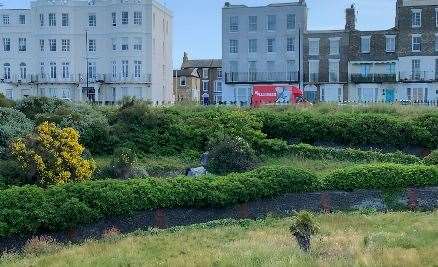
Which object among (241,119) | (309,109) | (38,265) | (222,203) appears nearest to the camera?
(38,265)

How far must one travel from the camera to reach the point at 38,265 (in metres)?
19.1

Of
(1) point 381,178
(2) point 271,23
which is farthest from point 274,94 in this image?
(1) point 381,178

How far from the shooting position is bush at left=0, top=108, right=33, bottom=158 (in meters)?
30.7

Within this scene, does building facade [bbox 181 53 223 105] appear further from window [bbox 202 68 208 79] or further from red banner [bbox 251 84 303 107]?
red banner [bbox 251 84 303 107]

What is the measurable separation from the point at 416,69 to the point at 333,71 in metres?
7.28

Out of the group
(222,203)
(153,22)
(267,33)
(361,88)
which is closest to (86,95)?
(153,22)

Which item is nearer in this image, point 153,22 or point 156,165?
point 156,165

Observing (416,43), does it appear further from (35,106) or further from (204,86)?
(35,106)

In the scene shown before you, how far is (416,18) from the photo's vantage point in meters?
62.4

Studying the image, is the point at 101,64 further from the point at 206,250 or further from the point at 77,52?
the point at 206,250

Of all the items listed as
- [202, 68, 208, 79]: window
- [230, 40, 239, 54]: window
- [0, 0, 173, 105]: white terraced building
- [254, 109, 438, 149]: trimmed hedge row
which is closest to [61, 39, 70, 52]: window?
[0, 0, 173, 105]: white terraced building

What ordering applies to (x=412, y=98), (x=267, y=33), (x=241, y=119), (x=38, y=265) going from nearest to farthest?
(x=38, y=265), (x=241, y=119), (x=412, y=98), (x=267, y=33)

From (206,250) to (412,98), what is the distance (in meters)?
46.1

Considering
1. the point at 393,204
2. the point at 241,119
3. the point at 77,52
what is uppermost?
the point at 77,52
